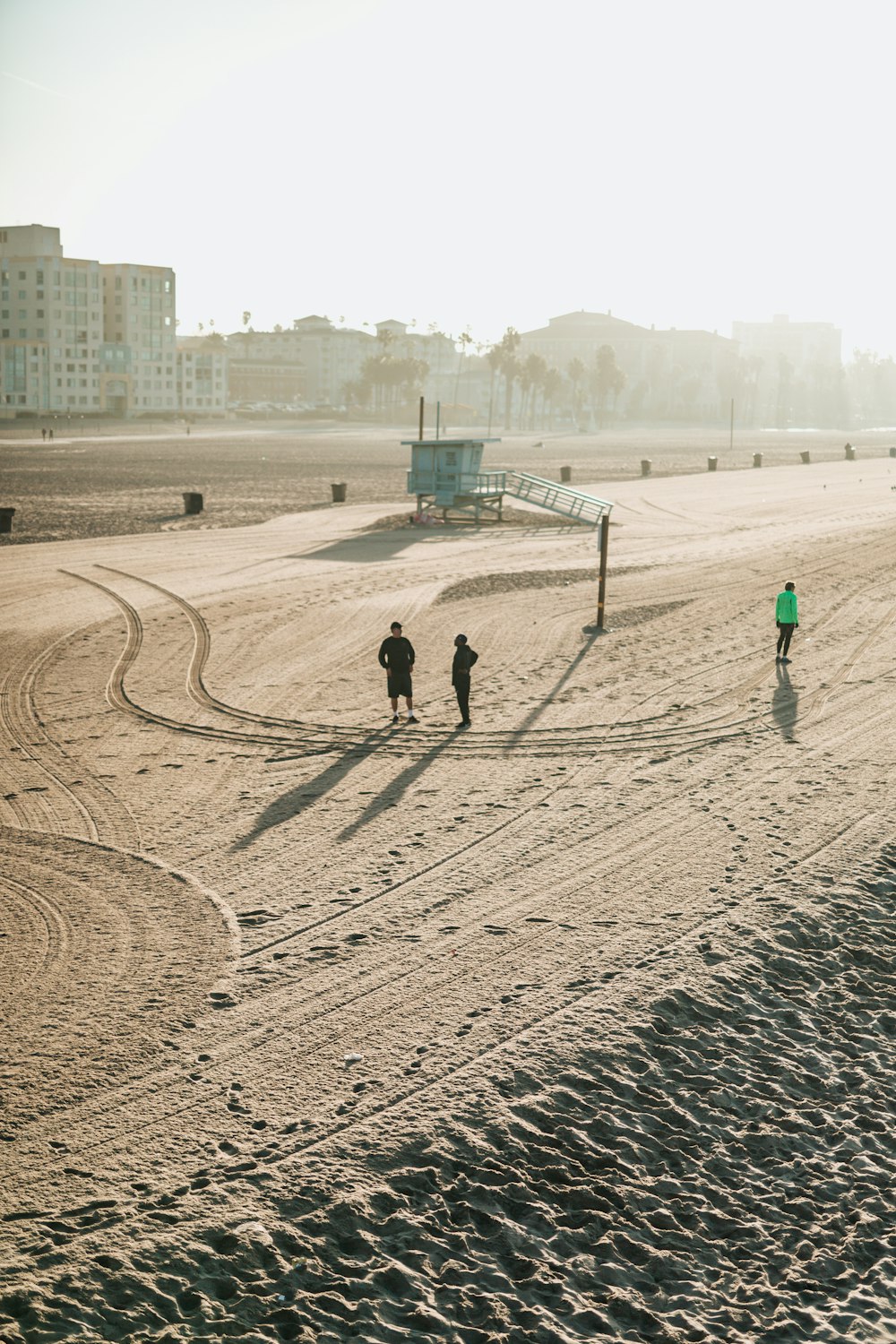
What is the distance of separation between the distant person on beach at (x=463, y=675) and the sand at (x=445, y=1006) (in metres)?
0.37

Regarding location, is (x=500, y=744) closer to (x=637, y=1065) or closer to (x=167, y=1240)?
(x=637, y=1065)

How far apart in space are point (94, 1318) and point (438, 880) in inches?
238

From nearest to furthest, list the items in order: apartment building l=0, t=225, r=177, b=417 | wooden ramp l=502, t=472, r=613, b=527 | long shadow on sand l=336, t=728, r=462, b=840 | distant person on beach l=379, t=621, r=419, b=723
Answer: long shadow on sand l=336, t=728, r=462, b=840 < distant person on beach l=379, t=621, r=419, b=723 < wooden ramp l=502, t=472, r=613, b=527 < apartment building l=0, t=225, r=177, b=417

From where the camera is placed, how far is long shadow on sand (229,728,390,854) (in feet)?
45.4

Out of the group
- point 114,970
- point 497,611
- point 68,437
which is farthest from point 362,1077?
point 68,437

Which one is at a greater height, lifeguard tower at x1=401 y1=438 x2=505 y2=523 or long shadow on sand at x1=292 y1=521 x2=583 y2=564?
lifeguard tower at x1=401 y1=438 x2=505 y2=523

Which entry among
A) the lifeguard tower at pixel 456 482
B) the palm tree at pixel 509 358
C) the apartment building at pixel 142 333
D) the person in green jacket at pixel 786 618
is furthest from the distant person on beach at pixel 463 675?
the palm tree at pixel 509 358

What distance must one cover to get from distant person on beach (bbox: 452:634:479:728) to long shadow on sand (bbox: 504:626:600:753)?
73cm

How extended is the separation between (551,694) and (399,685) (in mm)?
3178

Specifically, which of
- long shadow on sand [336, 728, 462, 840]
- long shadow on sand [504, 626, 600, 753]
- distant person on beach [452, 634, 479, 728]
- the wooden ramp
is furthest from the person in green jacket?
the wooden ramp

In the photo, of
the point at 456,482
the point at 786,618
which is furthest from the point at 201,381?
the point at 786,618

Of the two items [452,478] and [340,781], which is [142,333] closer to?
[452,478]

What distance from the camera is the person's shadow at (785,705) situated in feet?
60.8

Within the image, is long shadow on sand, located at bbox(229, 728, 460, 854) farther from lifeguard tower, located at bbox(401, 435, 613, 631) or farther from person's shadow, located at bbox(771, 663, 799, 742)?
lifeguard tower, located at bbox(401, 435, 613, 631)
